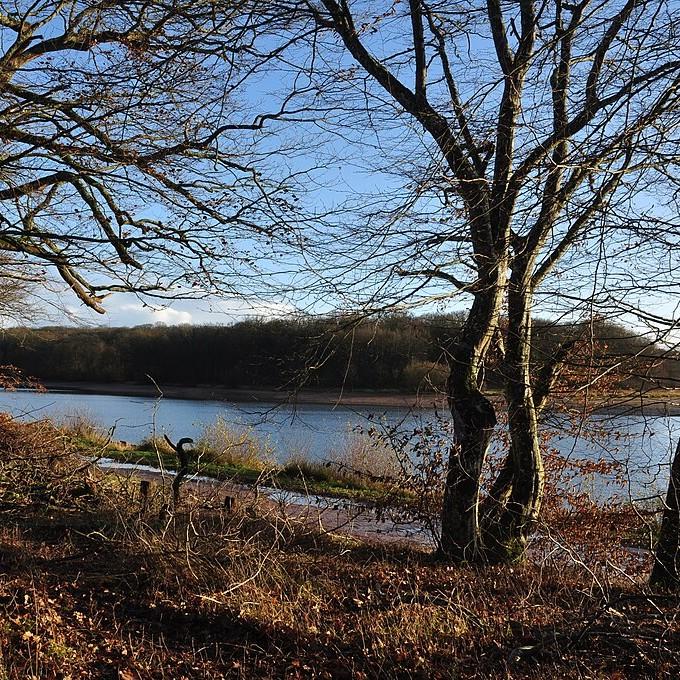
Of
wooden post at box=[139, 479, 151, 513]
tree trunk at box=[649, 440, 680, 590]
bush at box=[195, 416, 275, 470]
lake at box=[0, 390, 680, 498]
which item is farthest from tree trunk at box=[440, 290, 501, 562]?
bush at box=[195, 416, 275, 470]

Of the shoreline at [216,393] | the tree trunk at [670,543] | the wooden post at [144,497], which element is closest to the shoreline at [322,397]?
the shoreline at [216,393]

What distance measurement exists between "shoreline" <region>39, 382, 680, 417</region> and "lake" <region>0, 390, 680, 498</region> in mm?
150

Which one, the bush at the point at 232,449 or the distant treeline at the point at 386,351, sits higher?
the distant treeline at the point at 386,351

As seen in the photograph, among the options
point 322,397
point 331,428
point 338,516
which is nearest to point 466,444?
point 338,516

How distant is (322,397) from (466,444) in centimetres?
415

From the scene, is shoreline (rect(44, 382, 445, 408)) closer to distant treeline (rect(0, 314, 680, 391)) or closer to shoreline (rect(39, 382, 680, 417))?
shoreline (rect(39, 382, 680, 417))

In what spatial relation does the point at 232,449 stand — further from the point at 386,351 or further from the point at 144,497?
the point at 386,351

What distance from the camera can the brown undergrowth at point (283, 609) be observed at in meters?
4.36

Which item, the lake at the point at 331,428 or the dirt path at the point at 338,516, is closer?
the lake at the point at 331,428

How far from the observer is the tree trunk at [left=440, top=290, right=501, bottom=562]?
26.0ft

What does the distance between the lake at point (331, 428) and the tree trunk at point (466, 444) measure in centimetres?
84

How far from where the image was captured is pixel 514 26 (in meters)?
7.38

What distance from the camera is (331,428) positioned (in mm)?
25141

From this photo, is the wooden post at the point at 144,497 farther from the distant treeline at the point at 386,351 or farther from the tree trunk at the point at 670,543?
the tree trunk at the point at 670,543
